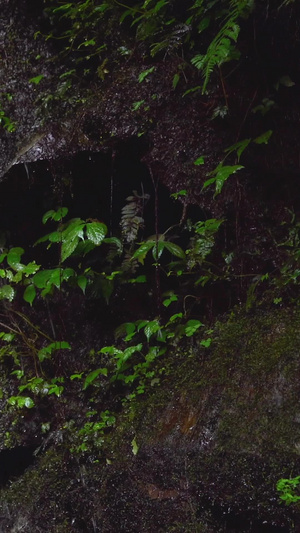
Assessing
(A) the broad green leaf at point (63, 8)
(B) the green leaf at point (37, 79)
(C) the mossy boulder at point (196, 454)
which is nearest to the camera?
(C) the mossy boulder at point (196, 454)

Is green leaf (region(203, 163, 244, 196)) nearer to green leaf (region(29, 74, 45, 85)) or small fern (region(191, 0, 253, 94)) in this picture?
small fern (region(191, 0, 253, 94))

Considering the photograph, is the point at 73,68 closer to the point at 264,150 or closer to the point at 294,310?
the point at 264,150

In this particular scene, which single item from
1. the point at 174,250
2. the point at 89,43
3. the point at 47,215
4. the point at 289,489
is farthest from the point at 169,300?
the point at 89,43

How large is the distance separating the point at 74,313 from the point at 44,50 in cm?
219

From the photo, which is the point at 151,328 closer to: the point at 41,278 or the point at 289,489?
the point at 41,278

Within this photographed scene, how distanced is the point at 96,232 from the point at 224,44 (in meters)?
1.38

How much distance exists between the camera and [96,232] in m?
3.34

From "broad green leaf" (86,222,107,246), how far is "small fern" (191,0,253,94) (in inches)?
42.2

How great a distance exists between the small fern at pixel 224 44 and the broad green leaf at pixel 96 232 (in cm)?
107

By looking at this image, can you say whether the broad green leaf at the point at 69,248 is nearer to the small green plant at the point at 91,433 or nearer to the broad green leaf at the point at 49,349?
the broad green leaf at the point at 49,349

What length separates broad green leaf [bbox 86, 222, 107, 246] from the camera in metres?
3.31

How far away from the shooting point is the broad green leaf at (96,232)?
10.9 feet

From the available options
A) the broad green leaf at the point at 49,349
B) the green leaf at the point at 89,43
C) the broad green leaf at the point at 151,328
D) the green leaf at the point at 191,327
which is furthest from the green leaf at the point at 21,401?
the green leaf at the point at 89,43

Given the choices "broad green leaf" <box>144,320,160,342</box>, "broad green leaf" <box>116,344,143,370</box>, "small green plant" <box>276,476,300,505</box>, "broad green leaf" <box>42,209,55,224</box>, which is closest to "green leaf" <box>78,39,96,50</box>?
"broad green leaf" <box>42,209,55,224</box>
